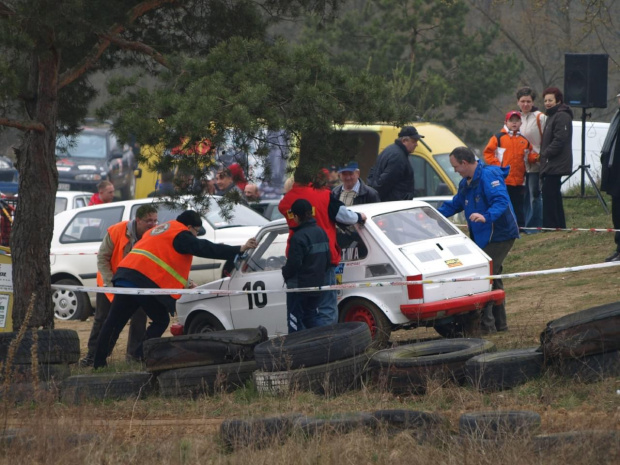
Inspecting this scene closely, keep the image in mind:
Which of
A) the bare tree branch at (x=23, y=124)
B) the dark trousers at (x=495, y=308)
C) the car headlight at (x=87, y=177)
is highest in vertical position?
the car headlight at (x=87, y=177)

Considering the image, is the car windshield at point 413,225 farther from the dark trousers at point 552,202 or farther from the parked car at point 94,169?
the parked car at point 94,169

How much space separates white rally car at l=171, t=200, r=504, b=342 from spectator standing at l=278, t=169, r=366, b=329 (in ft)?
0.63

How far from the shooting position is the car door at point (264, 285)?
33.6 ft

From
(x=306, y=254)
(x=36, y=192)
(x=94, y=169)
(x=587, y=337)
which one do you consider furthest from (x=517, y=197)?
(x=94, y=169)

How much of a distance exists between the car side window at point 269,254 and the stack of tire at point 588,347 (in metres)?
3.61

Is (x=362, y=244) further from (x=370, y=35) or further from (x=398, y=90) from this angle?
(x=370, y=35)

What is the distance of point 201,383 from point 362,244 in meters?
2.40

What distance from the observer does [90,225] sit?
591 inches

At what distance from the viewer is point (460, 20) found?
33375 mm

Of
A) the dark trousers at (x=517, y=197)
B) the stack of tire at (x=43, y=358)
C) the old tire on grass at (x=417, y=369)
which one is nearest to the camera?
the old tire on grass at (x=417, y=369)

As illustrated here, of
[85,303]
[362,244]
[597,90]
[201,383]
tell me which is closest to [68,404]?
[201,383]

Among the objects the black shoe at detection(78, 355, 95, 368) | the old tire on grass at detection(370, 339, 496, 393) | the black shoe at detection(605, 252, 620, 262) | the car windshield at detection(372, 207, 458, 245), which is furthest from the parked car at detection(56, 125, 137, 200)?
the old tire on grass at detection(370, 339, 496, 393)

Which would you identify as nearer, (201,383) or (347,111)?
(201,383)

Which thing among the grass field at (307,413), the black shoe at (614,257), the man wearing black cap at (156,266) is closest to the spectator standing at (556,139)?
the black shoe at (614,257)
